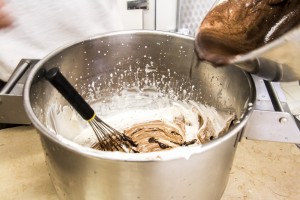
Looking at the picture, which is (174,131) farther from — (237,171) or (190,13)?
(190,13)

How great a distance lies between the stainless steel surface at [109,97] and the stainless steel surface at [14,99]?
0.9 inches

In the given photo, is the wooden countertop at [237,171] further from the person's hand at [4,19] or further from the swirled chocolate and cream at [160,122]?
the person's hand at [4,19]

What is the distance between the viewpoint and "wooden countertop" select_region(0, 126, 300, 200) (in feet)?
2.06

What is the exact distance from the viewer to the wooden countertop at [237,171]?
63 cm

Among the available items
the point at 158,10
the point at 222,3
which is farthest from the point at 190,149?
the point at 158,10

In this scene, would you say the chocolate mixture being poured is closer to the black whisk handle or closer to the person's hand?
the black whisk handle

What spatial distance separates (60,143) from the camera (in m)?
0.41

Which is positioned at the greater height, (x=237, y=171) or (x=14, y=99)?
(x=14, y=99)

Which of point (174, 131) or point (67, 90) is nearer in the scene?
point (67, 90)

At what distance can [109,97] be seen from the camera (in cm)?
76

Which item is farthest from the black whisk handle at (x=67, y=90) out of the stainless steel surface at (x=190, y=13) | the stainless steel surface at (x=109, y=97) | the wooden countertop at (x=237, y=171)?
the stainless steel surface at (x=190, y=13)

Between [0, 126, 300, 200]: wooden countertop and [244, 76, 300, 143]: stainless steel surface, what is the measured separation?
0.15 m

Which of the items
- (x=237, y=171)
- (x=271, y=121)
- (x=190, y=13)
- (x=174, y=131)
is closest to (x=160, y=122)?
(x=174, y=131)

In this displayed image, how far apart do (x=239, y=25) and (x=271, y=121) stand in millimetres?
159
